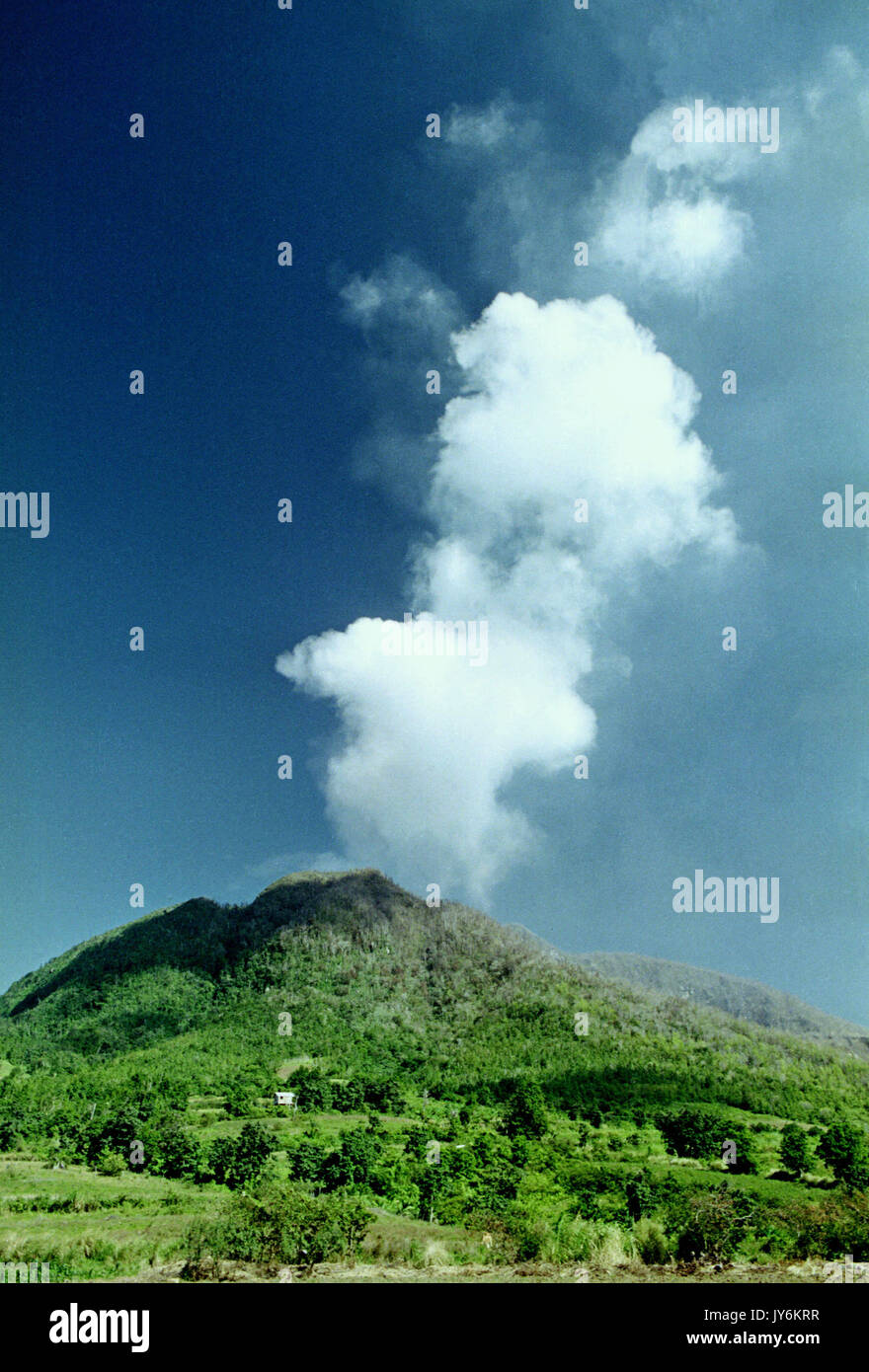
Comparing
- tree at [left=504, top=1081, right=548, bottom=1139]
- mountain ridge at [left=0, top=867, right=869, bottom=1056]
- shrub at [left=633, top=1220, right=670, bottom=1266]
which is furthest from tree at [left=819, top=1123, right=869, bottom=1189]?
mountain ridge at [left=0, top=867, right=869, bottom=1056]

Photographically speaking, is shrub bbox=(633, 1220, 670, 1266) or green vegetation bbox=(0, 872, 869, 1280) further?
green vegetation bbox=(0, 872, 869, 1280)

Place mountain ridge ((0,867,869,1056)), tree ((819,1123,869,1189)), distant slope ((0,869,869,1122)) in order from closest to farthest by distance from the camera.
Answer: tree ((819,1123,869,1189))
distant slope ((0,869,869,1122))
mountain ridge ((0,867,869,1056))

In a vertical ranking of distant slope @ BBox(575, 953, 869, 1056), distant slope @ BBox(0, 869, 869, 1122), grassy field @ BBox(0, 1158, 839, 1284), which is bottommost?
distant slope @ BBox(575, 953, 869, 1056)

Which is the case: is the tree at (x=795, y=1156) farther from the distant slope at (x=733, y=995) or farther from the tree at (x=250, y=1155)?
the distant slope at (x=733, y=995)

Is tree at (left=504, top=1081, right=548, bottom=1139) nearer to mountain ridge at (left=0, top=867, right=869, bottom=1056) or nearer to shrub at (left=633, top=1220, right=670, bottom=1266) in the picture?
shrub at (left=633, top=1220, right=670, bottom=1266)

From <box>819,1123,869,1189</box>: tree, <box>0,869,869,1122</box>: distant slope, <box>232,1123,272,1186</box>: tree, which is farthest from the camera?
<box>0,869,869,1122</box>: distant slope

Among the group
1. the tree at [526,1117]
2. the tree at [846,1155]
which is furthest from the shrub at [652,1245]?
the tree at [526,1117]
